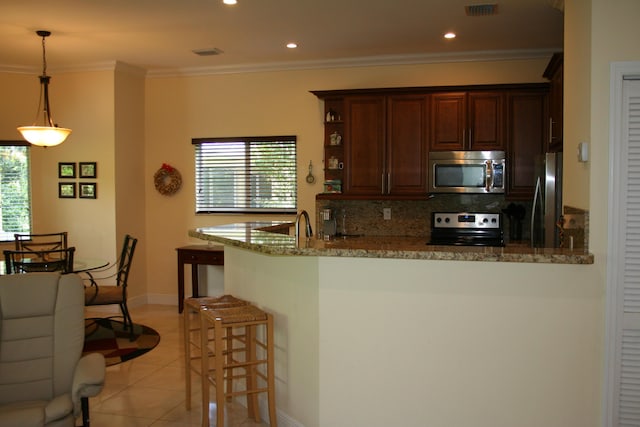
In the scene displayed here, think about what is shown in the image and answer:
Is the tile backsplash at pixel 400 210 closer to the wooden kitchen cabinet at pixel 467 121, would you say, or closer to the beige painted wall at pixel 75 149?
the wooden kitchen cabinet at pixel 467 121

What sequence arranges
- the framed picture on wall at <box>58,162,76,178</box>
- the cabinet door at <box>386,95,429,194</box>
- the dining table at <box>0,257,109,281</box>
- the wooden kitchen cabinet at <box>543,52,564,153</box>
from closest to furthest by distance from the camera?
the wooden kitchen cabinet at <box>543,52,564,153</box>
the dining table at <box>0,257,109,281</box>
the cabinet door at <box>386,95,429,194</box>
the framed picture on wall at <box>58,162,76,178</box>

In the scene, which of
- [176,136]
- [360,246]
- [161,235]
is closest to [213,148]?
[176,136]

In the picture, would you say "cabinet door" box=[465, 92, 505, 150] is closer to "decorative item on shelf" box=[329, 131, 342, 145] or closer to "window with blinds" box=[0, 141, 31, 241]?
"decorative item on shelf" box=[329, 131, 342, 145]

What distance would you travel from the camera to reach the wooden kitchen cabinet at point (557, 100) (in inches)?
173

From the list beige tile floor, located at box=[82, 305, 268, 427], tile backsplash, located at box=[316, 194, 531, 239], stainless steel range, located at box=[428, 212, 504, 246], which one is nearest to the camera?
beige tile floor, located at box=[82, 305, 268, 427]

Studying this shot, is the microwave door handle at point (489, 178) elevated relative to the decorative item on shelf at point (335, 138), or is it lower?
lower

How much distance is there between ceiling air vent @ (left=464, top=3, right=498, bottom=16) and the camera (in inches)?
176

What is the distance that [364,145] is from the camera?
5926 millimetres

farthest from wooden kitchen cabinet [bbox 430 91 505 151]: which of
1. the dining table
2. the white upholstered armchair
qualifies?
the white upholstered armchair

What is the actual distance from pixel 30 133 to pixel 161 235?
7.51 feet

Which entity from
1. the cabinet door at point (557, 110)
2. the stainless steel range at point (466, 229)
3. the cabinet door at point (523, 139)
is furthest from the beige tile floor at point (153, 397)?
the cabinet door at point (523, 139)

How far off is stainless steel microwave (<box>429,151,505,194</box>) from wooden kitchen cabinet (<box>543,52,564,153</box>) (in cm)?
72

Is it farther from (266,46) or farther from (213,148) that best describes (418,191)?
(213,148)

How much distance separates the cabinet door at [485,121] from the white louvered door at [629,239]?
279cm
